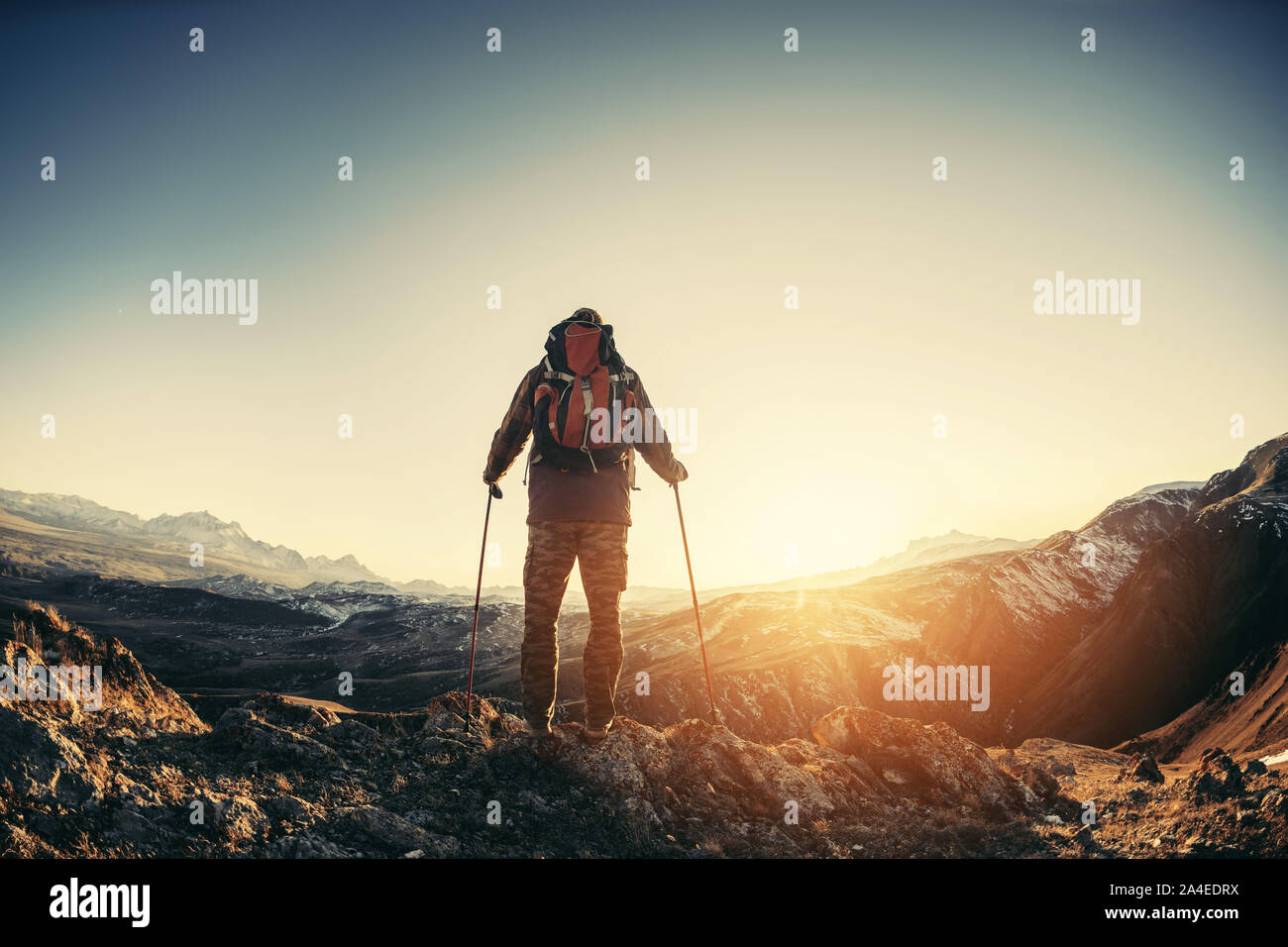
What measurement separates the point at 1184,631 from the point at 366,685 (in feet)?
259

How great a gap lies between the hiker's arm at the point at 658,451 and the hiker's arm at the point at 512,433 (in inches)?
44.6

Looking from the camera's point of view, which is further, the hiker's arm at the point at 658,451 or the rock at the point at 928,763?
the rock at the point at 928,763

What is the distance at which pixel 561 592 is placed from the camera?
662 centimetres

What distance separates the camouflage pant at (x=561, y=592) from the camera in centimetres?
641

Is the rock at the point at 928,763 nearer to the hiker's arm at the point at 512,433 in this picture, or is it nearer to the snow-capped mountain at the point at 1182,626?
the hiker's arm at the point at 512,433

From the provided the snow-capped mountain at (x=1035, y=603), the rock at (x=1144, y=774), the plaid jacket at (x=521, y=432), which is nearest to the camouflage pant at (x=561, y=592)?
the plaid jacket at (x=521, y=432)

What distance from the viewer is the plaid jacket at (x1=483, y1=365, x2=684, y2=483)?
6.71 metres

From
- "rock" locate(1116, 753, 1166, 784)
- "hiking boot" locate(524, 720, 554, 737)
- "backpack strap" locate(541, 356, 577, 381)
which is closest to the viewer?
"backpack strap" locate(541, 356, 577, 381)

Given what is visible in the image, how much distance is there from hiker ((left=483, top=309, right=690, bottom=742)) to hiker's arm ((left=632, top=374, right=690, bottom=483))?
0.76ft

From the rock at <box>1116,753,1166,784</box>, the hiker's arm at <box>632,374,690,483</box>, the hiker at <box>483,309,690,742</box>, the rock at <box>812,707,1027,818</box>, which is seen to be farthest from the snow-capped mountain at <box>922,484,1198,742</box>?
the hiker at <box>483,309,690,742</box>

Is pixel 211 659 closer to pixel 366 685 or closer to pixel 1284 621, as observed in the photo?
pixel 366 685

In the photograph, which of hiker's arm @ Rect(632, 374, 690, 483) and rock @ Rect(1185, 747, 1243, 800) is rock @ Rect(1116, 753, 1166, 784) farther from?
hiker's arm @ Rect(632, 374, 690, 483)

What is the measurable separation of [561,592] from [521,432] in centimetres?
172
